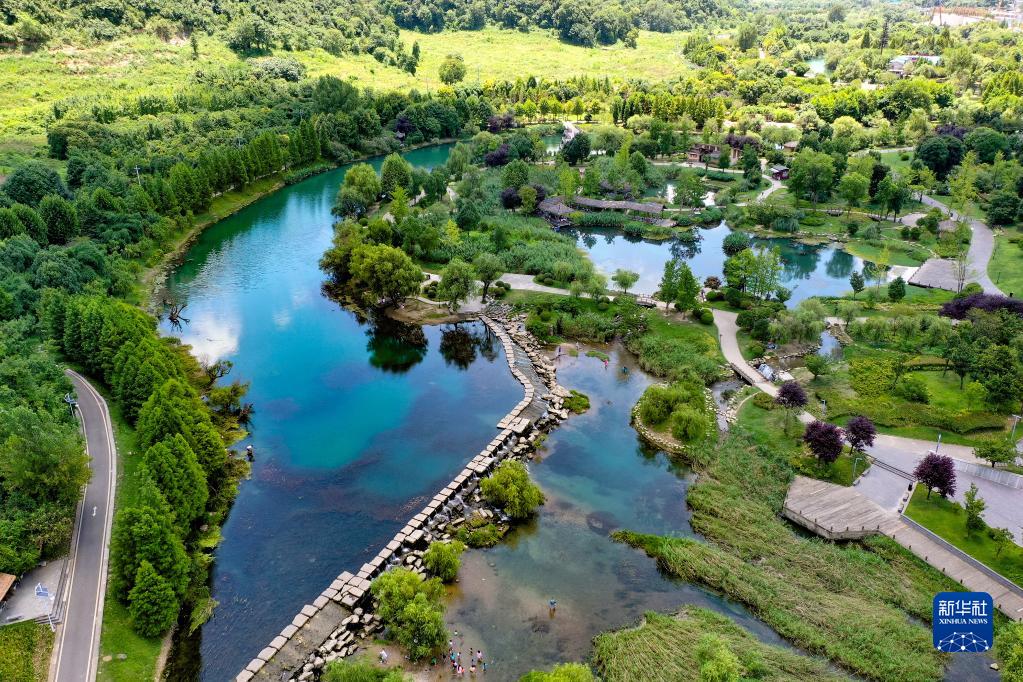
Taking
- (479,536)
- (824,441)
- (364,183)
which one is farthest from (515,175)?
(479,536)

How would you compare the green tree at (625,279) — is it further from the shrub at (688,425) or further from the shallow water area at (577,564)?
the shrub at (688,425)

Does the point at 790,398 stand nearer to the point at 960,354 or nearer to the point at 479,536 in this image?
the point at 960,354

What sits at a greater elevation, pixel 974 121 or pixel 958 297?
pixel 974 121

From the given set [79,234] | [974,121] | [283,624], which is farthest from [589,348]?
[974,121]

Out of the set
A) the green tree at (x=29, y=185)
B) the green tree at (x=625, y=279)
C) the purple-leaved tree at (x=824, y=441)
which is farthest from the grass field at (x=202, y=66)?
the purple-leaved tree at (x=824, y=441)

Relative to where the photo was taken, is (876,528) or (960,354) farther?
(960,354)

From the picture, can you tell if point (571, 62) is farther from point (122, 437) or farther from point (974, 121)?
point (122, 437)
